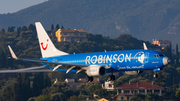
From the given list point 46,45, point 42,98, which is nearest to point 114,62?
point 46,45

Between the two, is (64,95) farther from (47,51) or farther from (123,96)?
(47,51)

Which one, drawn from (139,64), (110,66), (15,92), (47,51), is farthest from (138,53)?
(15,92)

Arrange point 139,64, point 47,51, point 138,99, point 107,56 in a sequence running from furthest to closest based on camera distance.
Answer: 1. point 138,99
2. point 47,51
3. point 107,56
4. point 139,64

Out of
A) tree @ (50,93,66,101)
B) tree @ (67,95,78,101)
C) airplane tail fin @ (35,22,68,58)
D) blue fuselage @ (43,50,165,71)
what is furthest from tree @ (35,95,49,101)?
blue fuselage @ (43,50,165,71)

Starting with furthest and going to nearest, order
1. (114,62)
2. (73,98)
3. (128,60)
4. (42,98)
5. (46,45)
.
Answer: (73,98) → (42,98) → (46,45) → (114,62) → (128,60)

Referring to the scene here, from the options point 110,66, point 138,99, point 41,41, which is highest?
point 41,41

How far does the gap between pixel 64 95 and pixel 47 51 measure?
129 metres

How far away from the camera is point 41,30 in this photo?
71.8 metres

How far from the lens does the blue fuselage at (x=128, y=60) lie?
54.3m

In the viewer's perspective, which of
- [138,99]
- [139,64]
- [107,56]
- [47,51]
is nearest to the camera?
[139,64]

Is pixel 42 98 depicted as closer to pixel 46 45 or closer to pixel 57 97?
pixel 57 97

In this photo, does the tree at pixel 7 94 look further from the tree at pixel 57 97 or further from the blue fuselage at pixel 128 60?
the blue fuselage at pixel 128 60

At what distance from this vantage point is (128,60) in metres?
56.4

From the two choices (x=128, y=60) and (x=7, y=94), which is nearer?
(x=128, y=60)
